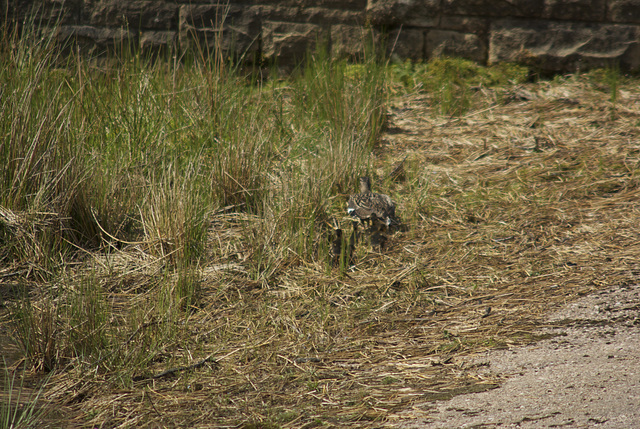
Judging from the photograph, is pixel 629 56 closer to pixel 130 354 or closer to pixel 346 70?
pixel 346 70

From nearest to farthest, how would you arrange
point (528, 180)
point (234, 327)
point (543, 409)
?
point (543, 409), point (234, 327), point (528, 180)

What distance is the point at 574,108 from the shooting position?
Answer: 4.93 meters

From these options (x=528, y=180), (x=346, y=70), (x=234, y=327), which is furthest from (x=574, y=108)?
(x=234, y=327)

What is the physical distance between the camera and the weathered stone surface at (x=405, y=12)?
5.54 metres

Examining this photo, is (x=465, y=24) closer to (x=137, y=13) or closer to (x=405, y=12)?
(x=405, y=12)

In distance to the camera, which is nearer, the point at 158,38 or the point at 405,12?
the point at 405,12

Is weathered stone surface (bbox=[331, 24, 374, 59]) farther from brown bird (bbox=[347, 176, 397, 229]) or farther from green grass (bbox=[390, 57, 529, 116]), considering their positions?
brown bird (bbox=[347, 176, 397, 229])

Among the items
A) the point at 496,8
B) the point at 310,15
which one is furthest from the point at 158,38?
the point at 496,8

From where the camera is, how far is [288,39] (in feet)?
19.2

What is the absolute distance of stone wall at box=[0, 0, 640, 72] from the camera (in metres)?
5.29

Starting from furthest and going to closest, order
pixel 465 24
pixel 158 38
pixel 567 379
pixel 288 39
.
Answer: pixel 158 38 < pixel 288 39 < pixel 465 24 < pixel 567 379

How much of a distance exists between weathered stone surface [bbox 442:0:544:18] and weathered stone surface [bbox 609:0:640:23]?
23.9 inches

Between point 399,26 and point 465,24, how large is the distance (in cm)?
63

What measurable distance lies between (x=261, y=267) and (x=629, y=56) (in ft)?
13.8
